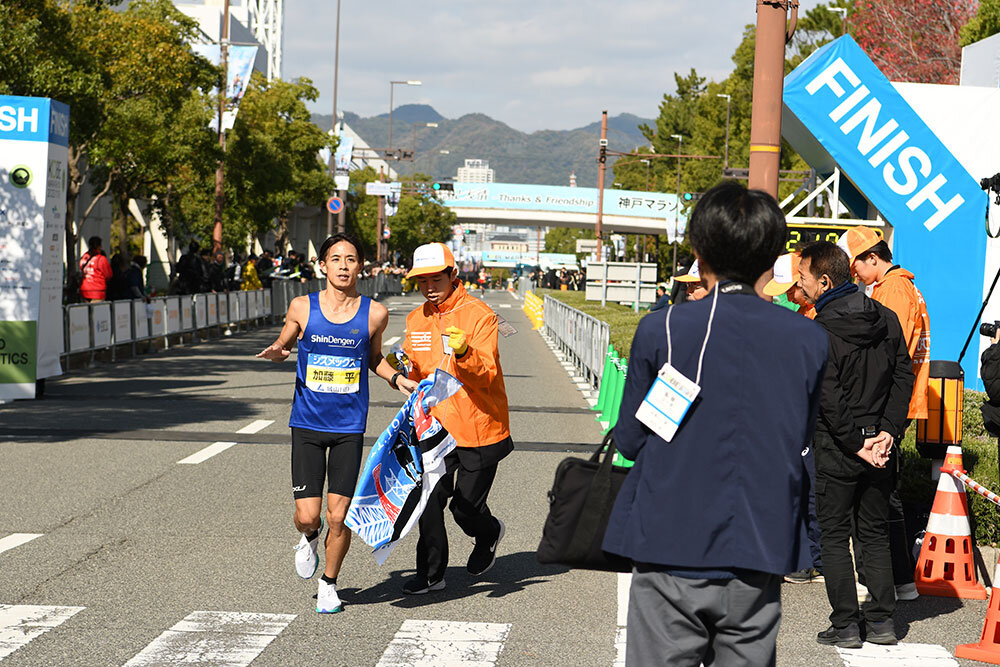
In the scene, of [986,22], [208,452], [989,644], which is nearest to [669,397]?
[989,644]

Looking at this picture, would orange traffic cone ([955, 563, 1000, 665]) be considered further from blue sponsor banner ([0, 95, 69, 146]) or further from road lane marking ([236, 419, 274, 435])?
blue sponsor banner ([0, 95, 69, 146])

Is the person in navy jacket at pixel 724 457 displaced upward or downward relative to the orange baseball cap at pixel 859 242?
downward

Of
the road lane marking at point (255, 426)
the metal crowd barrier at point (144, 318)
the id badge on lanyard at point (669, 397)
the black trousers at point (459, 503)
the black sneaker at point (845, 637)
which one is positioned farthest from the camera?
the metal crowd barrier at point (144, 318)

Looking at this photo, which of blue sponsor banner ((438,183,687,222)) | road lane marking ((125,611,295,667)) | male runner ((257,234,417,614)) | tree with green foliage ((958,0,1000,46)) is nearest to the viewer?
road lane marking ((125,611,295,667))

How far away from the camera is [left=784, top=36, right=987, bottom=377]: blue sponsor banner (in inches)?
667

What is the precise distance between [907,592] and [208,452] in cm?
665

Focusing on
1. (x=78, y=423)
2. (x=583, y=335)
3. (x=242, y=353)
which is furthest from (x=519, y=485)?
(x=242, y=353)

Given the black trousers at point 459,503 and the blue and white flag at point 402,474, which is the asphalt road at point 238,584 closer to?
the black trousers at point 459,503

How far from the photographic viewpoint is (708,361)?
314 centimetres

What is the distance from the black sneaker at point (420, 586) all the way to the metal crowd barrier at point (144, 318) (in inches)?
514

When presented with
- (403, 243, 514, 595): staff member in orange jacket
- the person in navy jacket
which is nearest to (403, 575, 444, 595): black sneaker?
(403, 243, 514, 595): staff member in orange jacket

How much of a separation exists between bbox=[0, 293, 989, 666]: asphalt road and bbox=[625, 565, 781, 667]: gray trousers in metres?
2.21

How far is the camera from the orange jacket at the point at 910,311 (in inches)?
259

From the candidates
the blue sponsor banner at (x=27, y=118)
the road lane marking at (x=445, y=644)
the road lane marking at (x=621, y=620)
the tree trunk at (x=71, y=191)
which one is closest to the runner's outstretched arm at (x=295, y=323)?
the road lane marking at (x=445, y=644)
